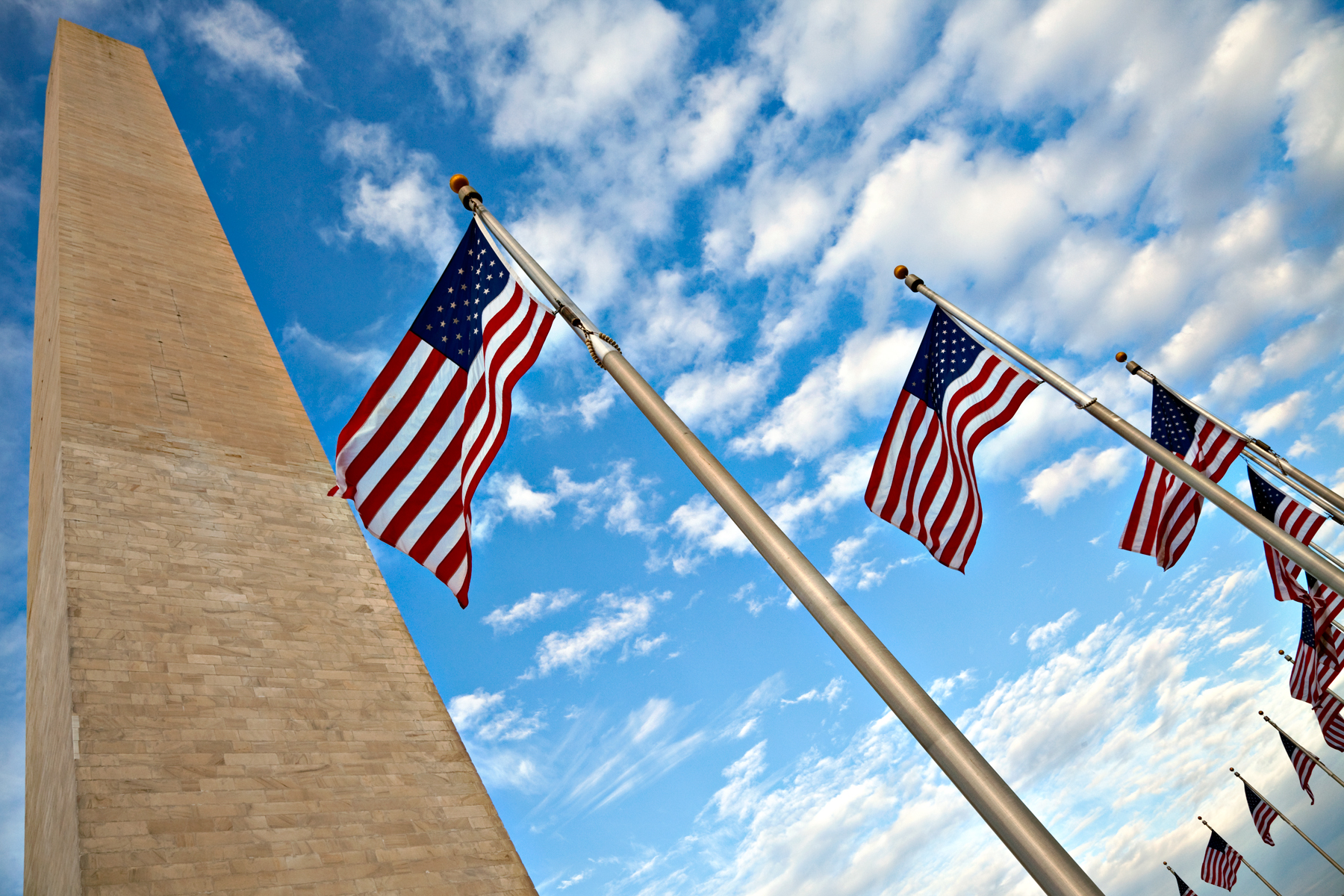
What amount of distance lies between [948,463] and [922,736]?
4.45 meters

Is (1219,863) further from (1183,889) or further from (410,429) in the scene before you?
(410,429)

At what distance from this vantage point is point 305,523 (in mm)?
10359

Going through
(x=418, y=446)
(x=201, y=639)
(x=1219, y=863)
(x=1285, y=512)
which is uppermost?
(x=201, y=639)

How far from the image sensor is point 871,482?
7.56m

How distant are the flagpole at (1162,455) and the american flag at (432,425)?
4656mm

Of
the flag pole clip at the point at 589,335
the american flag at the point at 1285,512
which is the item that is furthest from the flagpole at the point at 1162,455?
the flag pole clip at the point at 589,335

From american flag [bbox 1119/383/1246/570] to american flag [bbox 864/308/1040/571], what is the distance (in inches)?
122

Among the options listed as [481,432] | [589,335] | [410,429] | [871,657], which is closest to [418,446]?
[410,429]

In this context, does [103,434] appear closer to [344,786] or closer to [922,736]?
[344,786]

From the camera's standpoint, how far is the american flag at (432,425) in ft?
19.0

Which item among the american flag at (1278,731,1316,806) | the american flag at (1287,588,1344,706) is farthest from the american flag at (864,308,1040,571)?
the american flag at (1278,731,1316,806)

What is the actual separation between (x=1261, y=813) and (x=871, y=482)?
61.2ft

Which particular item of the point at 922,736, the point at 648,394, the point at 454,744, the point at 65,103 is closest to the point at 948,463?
the point at 648,394

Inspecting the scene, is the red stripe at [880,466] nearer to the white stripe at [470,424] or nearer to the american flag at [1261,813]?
the white stripe at [470,424]
